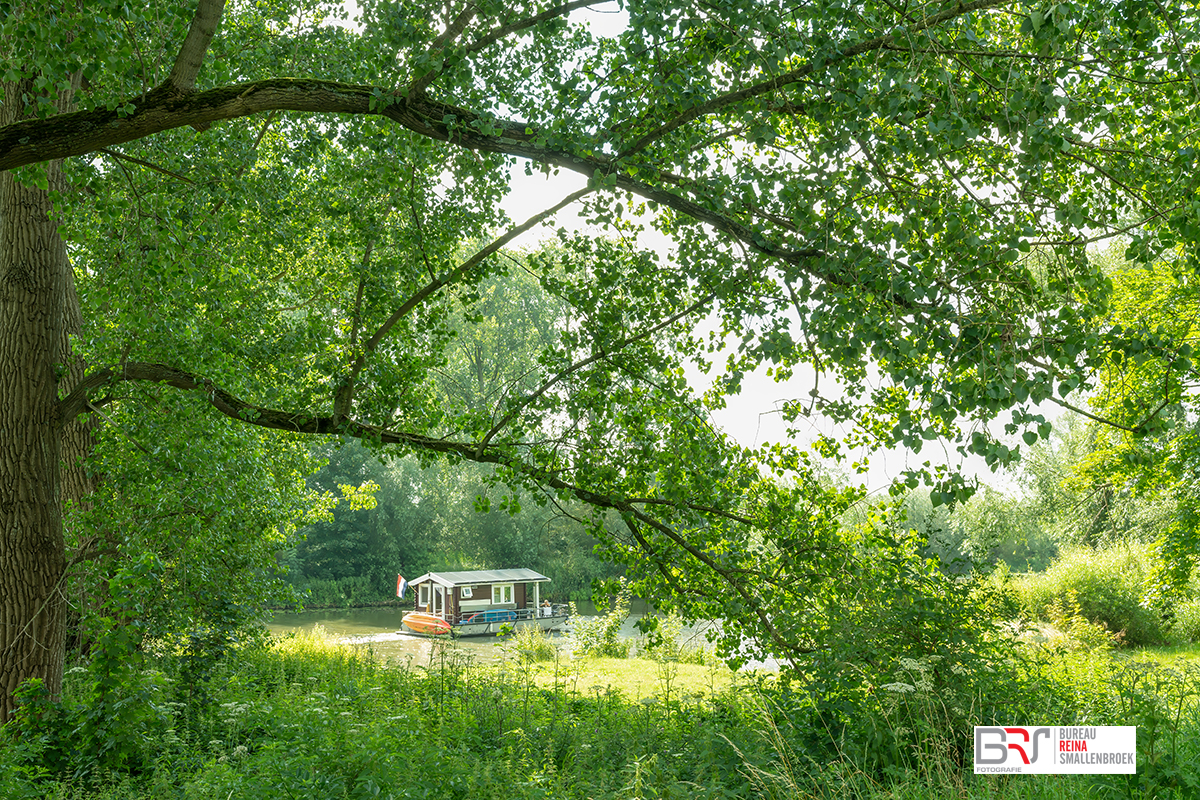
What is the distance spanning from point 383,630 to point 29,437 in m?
23.0

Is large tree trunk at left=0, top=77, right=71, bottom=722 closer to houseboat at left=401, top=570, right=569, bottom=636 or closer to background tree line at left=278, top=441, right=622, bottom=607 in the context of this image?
houseboat at left=401, top=570, right=569, bottom=636

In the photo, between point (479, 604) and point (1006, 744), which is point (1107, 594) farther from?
point (479, 604)

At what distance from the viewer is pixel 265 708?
7176mm

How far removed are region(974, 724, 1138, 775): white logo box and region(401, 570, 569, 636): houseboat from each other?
2128 centimetres

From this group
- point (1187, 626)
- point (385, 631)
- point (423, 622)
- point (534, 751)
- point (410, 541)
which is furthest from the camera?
point (410, 541)

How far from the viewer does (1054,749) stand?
15.1ft

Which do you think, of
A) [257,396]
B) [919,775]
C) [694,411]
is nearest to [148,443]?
[257,396]

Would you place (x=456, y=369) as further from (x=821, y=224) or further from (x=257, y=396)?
(x=821, y=224)

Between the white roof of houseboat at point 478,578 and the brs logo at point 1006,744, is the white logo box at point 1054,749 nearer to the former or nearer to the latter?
the brs logo at point 1006,744

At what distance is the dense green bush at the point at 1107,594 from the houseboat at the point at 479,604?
13.9 m

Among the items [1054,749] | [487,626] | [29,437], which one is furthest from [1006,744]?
[487,626]

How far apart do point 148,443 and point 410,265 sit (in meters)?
2.97

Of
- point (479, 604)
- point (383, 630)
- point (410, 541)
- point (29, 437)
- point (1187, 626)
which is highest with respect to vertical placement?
point (29, 437)

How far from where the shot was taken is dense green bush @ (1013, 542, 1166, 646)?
727 inches
